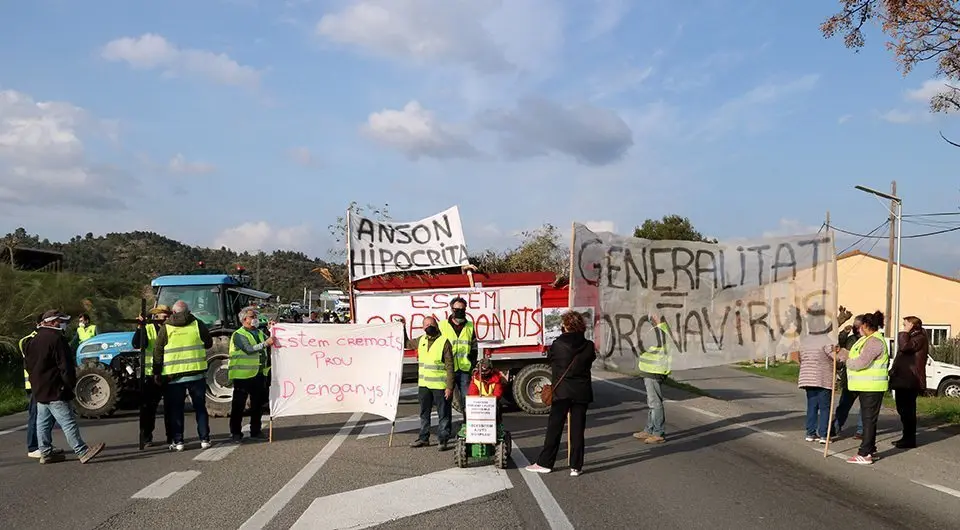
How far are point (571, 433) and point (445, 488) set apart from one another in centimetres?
162

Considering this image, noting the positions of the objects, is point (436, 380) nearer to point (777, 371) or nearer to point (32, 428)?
point (32, 428)

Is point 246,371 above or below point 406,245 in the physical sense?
below

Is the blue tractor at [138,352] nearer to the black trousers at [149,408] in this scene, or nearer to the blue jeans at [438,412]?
the black trousers at [149,408]

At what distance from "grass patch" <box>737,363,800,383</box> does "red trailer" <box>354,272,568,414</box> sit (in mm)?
15937

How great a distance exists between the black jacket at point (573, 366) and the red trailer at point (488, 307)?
17.5 ft

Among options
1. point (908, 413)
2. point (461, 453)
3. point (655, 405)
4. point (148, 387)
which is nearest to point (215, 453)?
point (148, 387)

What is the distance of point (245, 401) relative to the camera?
10.4m

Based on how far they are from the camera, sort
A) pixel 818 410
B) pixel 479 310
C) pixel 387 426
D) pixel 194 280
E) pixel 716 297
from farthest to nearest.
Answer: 1. pixel 194 280
2. pixel 479 310
3. pixel 387 426
4. pixel 818 410
5. pixel 716 297

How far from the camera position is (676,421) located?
43.1 ft

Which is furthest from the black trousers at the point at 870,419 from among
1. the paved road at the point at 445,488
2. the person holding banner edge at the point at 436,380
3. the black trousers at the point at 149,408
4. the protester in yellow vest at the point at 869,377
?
the black trousers at the point at 149,408

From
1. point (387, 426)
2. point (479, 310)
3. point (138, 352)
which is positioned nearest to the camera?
point (387, 426)

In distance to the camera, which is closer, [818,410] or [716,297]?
[716,297]

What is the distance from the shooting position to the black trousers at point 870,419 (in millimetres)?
9383

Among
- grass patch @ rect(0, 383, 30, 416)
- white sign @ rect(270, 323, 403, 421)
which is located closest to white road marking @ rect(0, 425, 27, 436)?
grass patch @ rect(0, 383, 30, 416)
